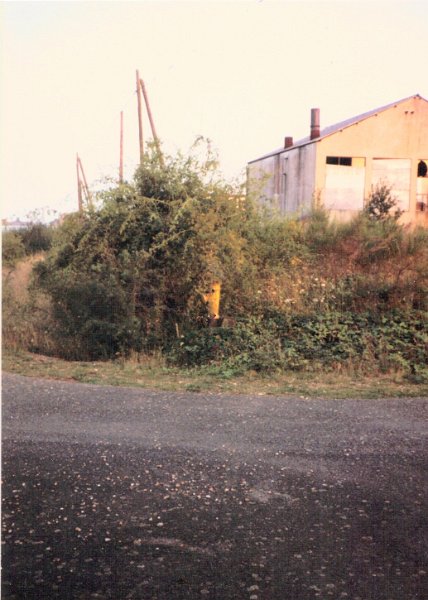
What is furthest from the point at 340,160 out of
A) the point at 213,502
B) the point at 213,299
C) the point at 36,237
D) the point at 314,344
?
the point at 213,502

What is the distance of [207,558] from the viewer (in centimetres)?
346

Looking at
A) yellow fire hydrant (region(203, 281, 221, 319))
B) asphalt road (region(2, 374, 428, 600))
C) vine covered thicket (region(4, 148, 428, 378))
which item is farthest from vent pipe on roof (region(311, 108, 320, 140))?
asphalt road (region(2, 374, 428, 600))

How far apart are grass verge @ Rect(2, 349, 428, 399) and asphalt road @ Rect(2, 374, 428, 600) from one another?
3.40ft

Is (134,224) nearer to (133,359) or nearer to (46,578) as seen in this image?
(133,359)

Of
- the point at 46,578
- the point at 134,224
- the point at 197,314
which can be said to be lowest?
the point at 46,578

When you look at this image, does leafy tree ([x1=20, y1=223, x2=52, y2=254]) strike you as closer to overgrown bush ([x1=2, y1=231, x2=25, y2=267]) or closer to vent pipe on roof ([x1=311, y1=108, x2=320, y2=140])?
overgrown bush ([x1=2, y1=231, x2=25, y2=267])

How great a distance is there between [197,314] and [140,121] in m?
15.6

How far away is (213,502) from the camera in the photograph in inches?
166

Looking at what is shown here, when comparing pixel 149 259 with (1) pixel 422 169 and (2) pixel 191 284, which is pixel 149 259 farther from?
(1) pixel 422 169

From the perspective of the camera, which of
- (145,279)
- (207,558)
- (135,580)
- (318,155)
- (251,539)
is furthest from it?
(318,155)

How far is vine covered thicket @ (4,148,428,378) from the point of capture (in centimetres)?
1048

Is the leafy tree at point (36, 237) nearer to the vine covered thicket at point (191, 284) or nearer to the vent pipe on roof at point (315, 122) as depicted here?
the vent pipe on roof at point (315, 122)

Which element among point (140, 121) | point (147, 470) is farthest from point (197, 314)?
point (140, 121)

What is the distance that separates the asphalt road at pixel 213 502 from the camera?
10.7 feet
